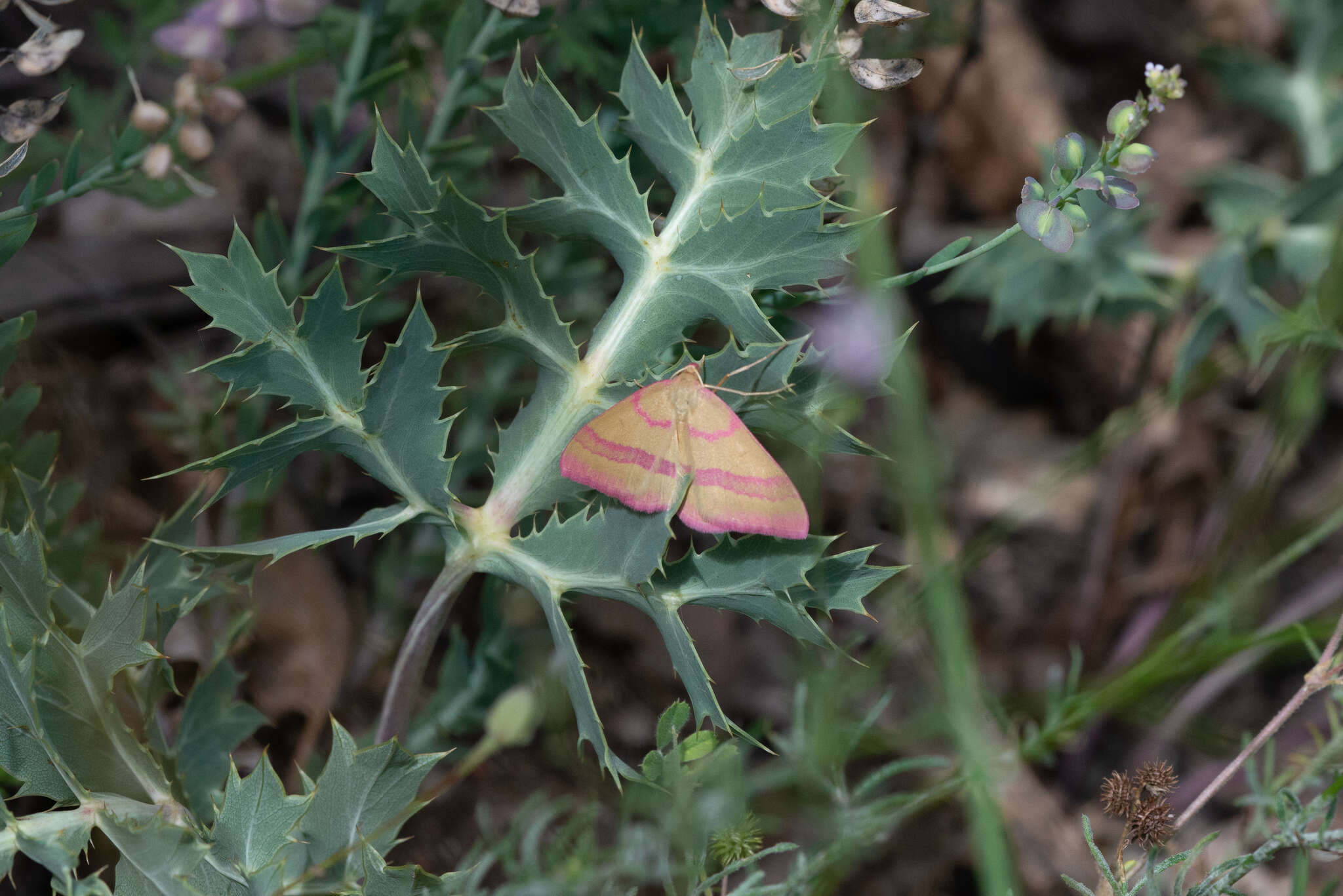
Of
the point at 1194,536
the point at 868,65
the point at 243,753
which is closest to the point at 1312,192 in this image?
the point at 1194,536

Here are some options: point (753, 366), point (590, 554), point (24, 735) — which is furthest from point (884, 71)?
point (24, 735)

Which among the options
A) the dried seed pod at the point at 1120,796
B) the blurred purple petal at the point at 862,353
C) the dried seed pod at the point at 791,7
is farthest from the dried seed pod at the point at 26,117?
the dried seed pod at the point at 1120,796

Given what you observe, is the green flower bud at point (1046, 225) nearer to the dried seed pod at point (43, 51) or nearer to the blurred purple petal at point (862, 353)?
the blurred purple petal at point (862, 353)

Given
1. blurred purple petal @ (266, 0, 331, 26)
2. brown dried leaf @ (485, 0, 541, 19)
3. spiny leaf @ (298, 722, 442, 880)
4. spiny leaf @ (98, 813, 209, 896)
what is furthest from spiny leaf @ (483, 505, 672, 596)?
blurred purple petal @ (266, 0, 331, 26)

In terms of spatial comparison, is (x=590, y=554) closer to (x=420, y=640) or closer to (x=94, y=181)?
(x=420, y=640)

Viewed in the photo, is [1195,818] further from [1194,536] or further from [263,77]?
[263,77]

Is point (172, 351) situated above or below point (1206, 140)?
above

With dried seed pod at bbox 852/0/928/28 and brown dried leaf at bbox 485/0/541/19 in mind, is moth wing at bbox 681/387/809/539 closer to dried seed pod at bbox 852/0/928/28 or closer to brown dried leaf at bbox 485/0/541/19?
dried seed pod at bbox 852/0/928/28
